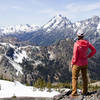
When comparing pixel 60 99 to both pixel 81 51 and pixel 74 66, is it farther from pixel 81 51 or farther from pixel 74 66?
pixel 81 51

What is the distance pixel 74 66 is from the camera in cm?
1634

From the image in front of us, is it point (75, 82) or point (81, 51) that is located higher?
point (81, 51)

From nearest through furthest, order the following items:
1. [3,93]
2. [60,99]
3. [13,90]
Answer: [60,99]
[3,93]
[13,90]

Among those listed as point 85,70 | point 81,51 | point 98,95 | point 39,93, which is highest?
point 81,51

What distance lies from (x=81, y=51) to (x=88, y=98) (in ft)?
11.2

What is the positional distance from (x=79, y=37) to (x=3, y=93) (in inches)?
593

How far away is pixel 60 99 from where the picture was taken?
713 inches

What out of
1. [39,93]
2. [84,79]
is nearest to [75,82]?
[84,79]

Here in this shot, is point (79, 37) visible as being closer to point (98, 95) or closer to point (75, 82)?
point (75, 82)

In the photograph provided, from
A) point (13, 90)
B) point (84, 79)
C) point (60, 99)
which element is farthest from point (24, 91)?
point (84, 79)

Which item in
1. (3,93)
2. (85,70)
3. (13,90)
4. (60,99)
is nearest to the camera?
(85,70)

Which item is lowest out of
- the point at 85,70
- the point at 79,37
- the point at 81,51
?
the point at 85,70

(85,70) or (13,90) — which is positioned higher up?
(85,70)

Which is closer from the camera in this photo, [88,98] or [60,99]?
[88,98]
